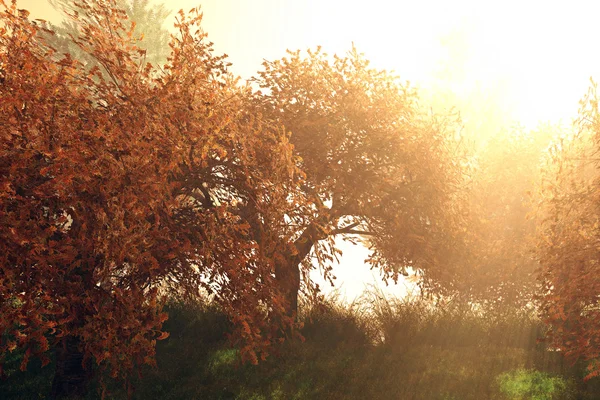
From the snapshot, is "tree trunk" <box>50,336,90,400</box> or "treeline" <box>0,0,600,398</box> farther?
"tree trunk" <box>50,336,90,400</box>

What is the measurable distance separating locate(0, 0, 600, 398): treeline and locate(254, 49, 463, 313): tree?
2.0 inches

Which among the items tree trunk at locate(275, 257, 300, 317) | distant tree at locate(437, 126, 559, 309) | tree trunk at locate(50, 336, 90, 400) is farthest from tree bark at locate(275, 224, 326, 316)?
tree trunk at locate(50, 336, 90, 400)

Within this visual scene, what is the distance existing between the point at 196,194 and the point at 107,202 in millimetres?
6595

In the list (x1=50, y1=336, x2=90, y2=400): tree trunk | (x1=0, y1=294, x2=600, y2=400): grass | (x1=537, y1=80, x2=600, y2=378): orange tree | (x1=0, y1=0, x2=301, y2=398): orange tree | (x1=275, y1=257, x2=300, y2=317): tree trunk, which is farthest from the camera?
(x1=275, y1=257, x2=300, y2=317): tree trunk

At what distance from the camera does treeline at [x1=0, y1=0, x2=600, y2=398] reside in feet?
20.9

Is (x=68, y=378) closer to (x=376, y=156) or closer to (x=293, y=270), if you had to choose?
(x=293, y=270)

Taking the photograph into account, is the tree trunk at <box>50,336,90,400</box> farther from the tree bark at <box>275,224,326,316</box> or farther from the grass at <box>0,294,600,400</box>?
the tree bark at <box>275,224,326,316</box>

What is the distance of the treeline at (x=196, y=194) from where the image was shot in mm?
6359

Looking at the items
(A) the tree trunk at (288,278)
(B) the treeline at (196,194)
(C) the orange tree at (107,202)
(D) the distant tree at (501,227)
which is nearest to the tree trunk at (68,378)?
(B) the treeline at (196,194)

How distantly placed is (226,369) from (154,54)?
30.0m

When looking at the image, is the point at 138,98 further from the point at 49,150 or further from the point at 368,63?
the point at 368,63

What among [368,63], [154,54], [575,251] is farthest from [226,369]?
[154,54]

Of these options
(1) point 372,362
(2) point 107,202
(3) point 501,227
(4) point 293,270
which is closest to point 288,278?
(4) point 293,270

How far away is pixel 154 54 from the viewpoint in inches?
1443
